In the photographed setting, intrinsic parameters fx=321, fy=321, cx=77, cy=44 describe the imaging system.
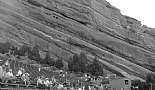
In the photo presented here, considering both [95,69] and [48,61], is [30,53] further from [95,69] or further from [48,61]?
[95,69]

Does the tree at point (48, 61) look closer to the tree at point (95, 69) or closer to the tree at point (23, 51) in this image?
the tree at point (23, 51)

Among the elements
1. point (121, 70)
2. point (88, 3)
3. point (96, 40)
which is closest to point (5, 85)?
point (121, 70)

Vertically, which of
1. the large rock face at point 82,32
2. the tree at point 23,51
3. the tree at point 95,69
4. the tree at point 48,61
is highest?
the large rock face at point 82,32

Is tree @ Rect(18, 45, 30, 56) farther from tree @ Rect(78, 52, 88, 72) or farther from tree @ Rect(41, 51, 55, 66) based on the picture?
tree @ Rect(78, 52, 88, 72)

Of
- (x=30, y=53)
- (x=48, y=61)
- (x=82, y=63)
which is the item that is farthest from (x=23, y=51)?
(x=82, y=63)

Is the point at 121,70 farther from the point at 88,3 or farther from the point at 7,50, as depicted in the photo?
the point at 88,3

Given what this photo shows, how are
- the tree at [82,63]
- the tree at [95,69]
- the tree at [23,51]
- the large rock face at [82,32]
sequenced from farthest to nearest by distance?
the large rock face at [82,32] → the tree at [82,63] → the tree at [95,69] → the tree at [23,51]

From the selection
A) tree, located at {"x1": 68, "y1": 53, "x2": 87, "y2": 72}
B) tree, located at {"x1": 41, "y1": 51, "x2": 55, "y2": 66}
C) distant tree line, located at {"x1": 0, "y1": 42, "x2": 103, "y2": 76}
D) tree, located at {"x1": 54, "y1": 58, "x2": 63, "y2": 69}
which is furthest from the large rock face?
tree, located at {"x1": 41, "y1": 51, "x2": 55, "y2": 66}

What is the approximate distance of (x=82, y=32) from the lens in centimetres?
13175

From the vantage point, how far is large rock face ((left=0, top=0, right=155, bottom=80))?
11181 cm

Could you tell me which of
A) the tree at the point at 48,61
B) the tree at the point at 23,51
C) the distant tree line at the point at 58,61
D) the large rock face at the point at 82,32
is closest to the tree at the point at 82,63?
the distant tree line at the point at 58,61

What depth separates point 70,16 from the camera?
139625mm

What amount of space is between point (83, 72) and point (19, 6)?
166 feet

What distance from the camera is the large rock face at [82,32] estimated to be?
112 meters
